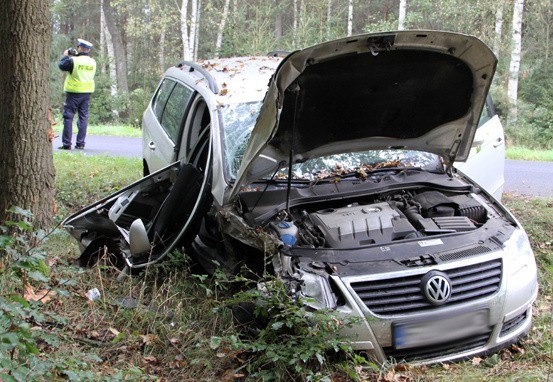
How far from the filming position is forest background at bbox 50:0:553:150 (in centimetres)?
1981

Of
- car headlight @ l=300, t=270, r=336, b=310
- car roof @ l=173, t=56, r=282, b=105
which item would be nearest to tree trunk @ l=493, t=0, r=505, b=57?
car roof @ l=173, t=56, r=282, b=105

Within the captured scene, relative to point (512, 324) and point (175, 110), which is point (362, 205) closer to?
point (512, 324)

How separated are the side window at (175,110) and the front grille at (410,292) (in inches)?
121

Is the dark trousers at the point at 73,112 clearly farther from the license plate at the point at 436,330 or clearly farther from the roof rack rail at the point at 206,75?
the license plate at the point at 436,330

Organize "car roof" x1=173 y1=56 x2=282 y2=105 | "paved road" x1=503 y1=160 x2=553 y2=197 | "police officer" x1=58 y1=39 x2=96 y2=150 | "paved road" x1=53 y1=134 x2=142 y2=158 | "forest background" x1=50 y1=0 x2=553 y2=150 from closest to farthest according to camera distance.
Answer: "car roof" x1=173 y1=56 x2=282 y2=105, "paved road" x1=503 y1=160 x2=553 y2=197, "police officer" x1=58 y1=39 x2=96 y2=150, "paved road" x1=53 y1=134 x2=142 y2=158, "forest background" x1=50 y1=0 x2=553 y2=150

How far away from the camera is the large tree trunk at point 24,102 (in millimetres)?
4691

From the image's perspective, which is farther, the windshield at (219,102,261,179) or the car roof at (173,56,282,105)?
the car roof at (173,56,282,105)

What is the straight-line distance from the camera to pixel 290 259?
3953 mm

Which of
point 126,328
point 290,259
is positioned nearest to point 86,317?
point 126,328

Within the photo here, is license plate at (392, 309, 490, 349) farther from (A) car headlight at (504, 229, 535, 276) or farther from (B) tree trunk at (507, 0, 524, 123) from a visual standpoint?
Result: (B) tree trunk at (507, 0, 524, 123)

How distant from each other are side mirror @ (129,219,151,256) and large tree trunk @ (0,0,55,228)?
0.81 metres

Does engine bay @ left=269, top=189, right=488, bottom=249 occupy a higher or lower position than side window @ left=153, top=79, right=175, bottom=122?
lower

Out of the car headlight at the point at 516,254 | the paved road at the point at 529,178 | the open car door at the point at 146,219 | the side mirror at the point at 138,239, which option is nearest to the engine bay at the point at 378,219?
the car headlight at the point at 516,254

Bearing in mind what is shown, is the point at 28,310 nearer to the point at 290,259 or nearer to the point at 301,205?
the point at 290,259
